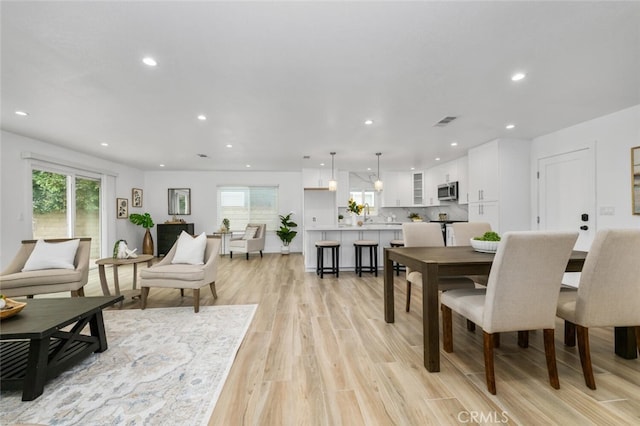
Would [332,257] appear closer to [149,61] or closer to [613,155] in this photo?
[149,61]

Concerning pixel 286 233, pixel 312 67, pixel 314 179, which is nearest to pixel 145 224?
pixel 286 233

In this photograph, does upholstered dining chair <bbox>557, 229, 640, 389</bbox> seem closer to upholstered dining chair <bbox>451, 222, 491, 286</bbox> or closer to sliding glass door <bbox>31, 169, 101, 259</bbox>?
upholstered dining chair <bbox>451, 222, 491, 286</bbox>

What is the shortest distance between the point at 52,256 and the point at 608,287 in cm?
530

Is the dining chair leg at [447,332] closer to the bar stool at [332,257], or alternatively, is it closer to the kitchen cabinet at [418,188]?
the bar stool at [332,257]

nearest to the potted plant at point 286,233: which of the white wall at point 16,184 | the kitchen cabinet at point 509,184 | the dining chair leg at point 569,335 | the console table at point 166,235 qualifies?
the console table at point 166,235

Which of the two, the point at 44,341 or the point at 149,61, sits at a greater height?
the point at 149,61

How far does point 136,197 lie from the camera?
24.4 ft

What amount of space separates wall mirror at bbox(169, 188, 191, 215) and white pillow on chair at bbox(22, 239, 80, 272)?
178 inches

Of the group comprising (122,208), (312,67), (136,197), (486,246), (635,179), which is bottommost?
(486,246)

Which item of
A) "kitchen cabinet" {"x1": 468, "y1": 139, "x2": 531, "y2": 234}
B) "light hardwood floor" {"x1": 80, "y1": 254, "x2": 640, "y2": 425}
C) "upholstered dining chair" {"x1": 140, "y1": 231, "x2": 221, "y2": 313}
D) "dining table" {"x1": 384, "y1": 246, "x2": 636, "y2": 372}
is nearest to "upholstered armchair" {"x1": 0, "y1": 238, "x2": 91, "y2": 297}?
"upholstered dining chair" {"x1": 140, "y1": 231, "x2": 221, "y2": 313}

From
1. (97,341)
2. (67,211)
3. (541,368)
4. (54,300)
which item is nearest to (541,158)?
(541,368)

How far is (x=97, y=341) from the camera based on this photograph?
2.27m

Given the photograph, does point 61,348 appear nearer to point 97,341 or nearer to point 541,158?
point 97,341

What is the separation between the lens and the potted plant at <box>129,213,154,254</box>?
7.05 meters
